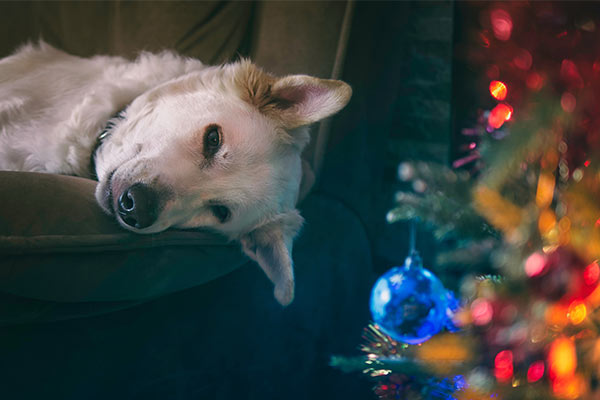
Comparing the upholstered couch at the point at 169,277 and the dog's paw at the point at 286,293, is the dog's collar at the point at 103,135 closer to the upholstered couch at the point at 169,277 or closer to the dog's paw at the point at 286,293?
the upholstered couch at the point at 169,277

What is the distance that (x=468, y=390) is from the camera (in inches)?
34.0

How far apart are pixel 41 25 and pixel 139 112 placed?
1.27 meters

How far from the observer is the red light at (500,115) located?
1124mm

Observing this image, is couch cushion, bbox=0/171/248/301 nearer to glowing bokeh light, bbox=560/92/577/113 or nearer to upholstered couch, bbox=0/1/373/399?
upholstered couch, bbox=0/1/373/399

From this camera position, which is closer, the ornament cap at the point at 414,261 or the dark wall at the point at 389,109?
the ornament cap at the point at 414,261

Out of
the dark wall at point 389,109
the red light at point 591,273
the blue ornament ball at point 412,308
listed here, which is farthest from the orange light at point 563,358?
the dark wall at point 389,109

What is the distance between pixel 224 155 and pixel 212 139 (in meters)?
0.07

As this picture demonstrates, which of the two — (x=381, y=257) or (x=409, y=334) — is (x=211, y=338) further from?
(x=381, y=257)

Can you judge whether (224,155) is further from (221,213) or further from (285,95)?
(285,95)

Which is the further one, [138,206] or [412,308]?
[412,308]

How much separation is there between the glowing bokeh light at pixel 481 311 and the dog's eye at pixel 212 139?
0.88 m

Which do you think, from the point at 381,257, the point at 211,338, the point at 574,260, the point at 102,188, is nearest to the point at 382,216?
the point at 381,257

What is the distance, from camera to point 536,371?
0.82 m

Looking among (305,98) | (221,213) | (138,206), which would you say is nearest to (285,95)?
(305,98)
